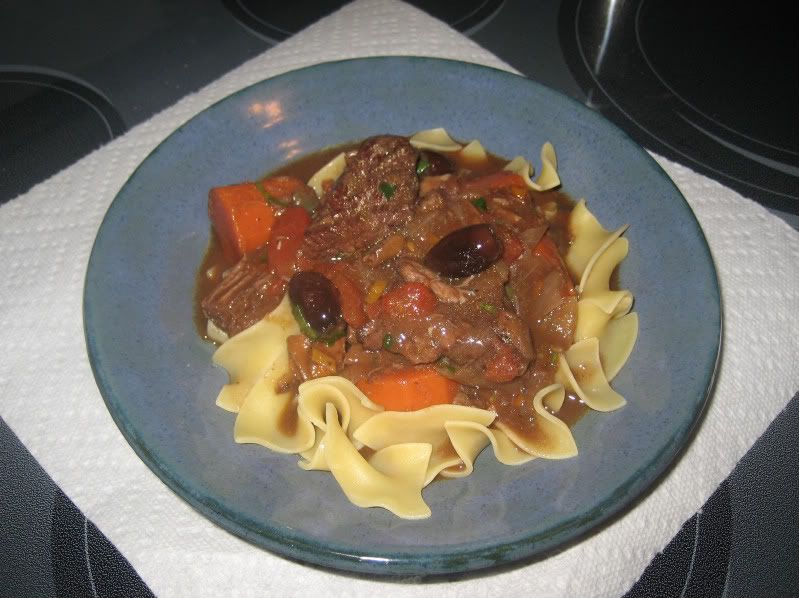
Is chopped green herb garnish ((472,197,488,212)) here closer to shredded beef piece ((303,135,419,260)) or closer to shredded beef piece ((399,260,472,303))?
shredded beef piece ((303,135,419,260))

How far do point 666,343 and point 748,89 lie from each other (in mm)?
3847

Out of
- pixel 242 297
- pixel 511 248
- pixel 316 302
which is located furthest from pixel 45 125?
pixel 511 248

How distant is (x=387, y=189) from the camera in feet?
15.8

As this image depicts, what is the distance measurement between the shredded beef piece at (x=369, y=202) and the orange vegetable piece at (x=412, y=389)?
94 cm

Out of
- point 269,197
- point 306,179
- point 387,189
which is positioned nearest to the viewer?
point 387,189

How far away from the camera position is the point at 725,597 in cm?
391

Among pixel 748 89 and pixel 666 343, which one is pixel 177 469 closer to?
pixel 666 343

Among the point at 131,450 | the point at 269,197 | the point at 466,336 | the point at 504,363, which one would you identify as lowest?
the point at 131,450

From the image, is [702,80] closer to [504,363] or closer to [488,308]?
[488,308]

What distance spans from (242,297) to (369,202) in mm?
1065

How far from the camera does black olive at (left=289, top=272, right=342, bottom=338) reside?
4.28 metres

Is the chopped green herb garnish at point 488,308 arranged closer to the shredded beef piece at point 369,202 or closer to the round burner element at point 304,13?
the shredded beef piece at point 369,202

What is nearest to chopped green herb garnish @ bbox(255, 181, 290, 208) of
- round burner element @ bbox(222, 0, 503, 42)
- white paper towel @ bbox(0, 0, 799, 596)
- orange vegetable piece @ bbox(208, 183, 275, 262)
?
orange vegetable piece @ bbox(208, 183, 275, 262)

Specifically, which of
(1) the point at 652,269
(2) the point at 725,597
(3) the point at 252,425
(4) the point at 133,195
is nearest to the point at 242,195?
(4) the point at 133,195
